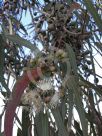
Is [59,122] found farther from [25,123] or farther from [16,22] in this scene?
[16,22]

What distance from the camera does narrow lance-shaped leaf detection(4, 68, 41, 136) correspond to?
3.34ft

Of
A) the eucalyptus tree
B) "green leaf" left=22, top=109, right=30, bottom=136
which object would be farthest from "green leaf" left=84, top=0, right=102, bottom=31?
"green leaf" left=22, top=109, right=30, bottom=136

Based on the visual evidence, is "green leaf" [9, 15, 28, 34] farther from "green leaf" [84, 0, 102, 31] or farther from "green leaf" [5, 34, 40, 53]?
"green leaf" [84, 0, 102, 31]

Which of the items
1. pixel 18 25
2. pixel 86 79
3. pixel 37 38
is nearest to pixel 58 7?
pixel 37 38

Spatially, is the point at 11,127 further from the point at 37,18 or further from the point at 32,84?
the point at 37,18

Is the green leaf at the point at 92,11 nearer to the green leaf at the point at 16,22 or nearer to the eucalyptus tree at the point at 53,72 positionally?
the eucalyptus tree at the point at 53,72

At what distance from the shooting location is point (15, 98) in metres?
1.05

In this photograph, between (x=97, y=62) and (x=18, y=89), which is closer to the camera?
(x=18, y=89)

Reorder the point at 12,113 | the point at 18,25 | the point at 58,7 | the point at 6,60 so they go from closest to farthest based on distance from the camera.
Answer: the point at 12,113
the point at 58,7
the point at 6,60
the point at 18,25

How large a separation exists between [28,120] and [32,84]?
31 centimetres

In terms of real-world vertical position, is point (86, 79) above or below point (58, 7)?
below

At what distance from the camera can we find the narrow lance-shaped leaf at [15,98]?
1018 millimetres

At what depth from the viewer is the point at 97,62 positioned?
4.89 feet

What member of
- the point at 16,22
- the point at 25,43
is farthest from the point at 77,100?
the point at 16,22
